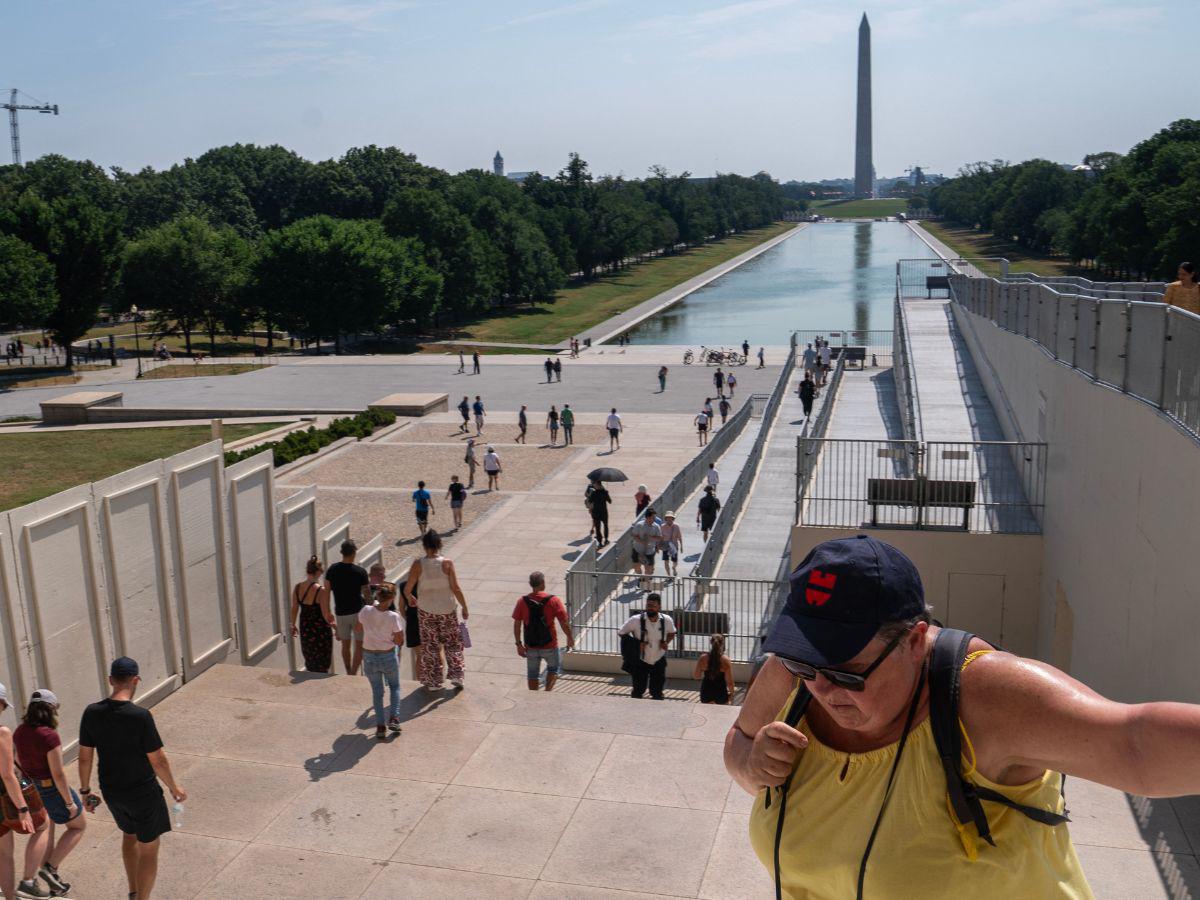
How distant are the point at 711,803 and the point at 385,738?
2.66m

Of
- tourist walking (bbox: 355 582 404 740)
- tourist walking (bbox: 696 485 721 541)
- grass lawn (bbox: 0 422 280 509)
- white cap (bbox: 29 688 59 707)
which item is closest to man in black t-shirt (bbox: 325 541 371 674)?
tourist walking (bbox: 355 582 404 740)

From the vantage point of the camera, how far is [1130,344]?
9.55 m

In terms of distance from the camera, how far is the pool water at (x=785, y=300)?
240ft

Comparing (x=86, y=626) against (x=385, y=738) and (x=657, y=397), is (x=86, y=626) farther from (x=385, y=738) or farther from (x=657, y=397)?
(x=657, y=397)

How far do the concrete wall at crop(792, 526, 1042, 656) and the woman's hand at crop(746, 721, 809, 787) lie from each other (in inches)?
483

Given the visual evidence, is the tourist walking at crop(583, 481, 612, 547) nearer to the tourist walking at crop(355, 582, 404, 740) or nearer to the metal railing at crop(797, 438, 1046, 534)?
the metal railing at crop(797, 438, 1046, 534)

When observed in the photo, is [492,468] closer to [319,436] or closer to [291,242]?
[319,436]

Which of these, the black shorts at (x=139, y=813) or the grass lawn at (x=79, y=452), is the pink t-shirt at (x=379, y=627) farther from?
the grass lawn at (x=79, y=452)

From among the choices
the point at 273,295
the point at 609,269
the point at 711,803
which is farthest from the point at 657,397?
the point at 609,269

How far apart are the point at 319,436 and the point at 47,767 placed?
1145 inches

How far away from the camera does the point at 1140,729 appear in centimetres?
183

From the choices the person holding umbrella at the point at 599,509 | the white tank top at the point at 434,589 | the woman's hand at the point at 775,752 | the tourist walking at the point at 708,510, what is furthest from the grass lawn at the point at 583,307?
the woman's hand at the point at 775,752

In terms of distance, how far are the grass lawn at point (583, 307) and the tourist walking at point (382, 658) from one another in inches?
2207

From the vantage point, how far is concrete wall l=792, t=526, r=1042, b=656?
47.1 ft
